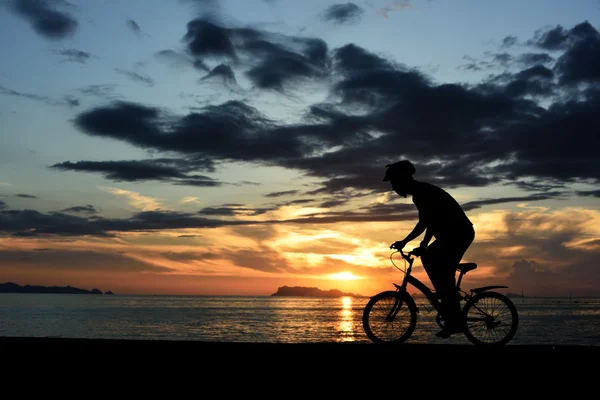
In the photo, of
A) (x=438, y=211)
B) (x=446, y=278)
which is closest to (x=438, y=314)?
(x=446, y=278)

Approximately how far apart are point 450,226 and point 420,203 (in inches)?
23.1

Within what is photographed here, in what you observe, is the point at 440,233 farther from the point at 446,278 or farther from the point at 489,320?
the point at 489,320

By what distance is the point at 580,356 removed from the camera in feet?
20.5

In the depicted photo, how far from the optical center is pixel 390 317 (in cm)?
1016

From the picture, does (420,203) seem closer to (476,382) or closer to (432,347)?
(432,347)

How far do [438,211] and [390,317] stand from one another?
7.43ft

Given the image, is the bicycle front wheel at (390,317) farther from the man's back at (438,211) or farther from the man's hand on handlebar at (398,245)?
the man's back at (438,211)

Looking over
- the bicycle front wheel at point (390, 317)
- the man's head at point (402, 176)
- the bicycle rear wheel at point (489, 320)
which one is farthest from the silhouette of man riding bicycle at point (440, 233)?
the bicycle front wheel at point (390, 317)

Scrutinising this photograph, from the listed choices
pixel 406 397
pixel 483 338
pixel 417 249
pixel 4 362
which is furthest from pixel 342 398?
pixel 483 338

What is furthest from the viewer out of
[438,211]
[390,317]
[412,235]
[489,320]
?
[390,317]

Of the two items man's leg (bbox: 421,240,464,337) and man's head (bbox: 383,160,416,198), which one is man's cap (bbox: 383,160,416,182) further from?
man's leg (bbox: 421,240,464,337)

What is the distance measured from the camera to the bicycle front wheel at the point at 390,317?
9914 millimetres

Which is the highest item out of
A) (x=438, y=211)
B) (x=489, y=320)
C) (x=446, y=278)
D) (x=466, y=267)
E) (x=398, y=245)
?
(x=438, y=211)

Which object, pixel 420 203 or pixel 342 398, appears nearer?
pixel 342 398
